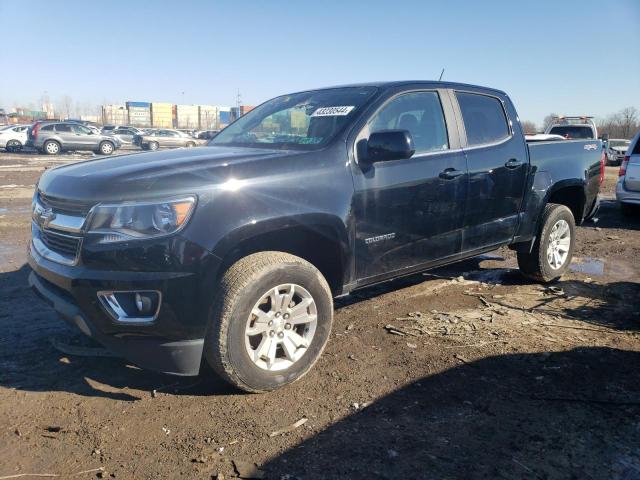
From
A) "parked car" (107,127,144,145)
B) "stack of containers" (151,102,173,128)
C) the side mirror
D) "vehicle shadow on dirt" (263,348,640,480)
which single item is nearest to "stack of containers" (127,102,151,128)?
"stack of containers" (151,102,173,128)

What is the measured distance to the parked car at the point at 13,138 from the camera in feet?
89.9

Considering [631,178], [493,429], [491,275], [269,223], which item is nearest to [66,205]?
[269,223]

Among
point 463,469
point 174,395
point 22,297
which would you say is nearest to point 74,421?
point 174,395

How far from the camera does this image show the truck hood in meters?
2.82

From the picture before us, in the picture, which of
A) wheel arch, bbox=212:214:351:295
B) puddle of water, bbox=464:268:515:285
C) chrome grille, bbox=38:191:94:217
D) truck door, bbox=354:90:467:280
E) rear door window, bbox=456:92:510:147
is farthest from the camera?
puddle of water, bbox=464:268:515:285

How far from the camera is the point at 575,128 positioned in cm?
1766

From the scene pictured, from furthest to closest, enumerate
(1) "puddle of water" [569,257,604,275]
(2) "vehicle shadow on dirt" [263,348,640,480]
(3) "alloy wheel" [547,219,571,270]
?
(1) "puddle of water" [569,257,604,275]
(3) "alloy wheel" [547,219,571,270]
(2) "vehicle shadow on dirt" [263,348,640,480]

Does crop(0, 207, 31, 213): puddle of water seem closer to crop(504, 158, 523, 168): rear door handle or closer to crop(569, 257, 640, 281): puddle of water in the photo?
crop(504, 158, 523, 168): rear door handle

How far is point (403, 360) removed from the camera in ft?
12.0

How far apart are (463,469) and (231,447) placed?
115 cm

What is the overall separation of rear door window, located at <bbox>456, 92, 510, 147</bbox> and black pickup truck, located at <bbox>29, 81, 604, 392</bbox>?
0.07 ft

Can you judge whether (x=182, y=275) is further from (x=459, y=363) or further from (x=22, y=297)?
(x=22, y=297)

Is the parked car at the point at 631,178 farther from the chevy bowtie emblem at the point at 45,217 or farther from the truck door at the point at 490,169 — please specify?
the chevy bowtie emblem at the point at 45,217

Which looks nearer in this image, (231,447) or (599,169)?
(231,447)
